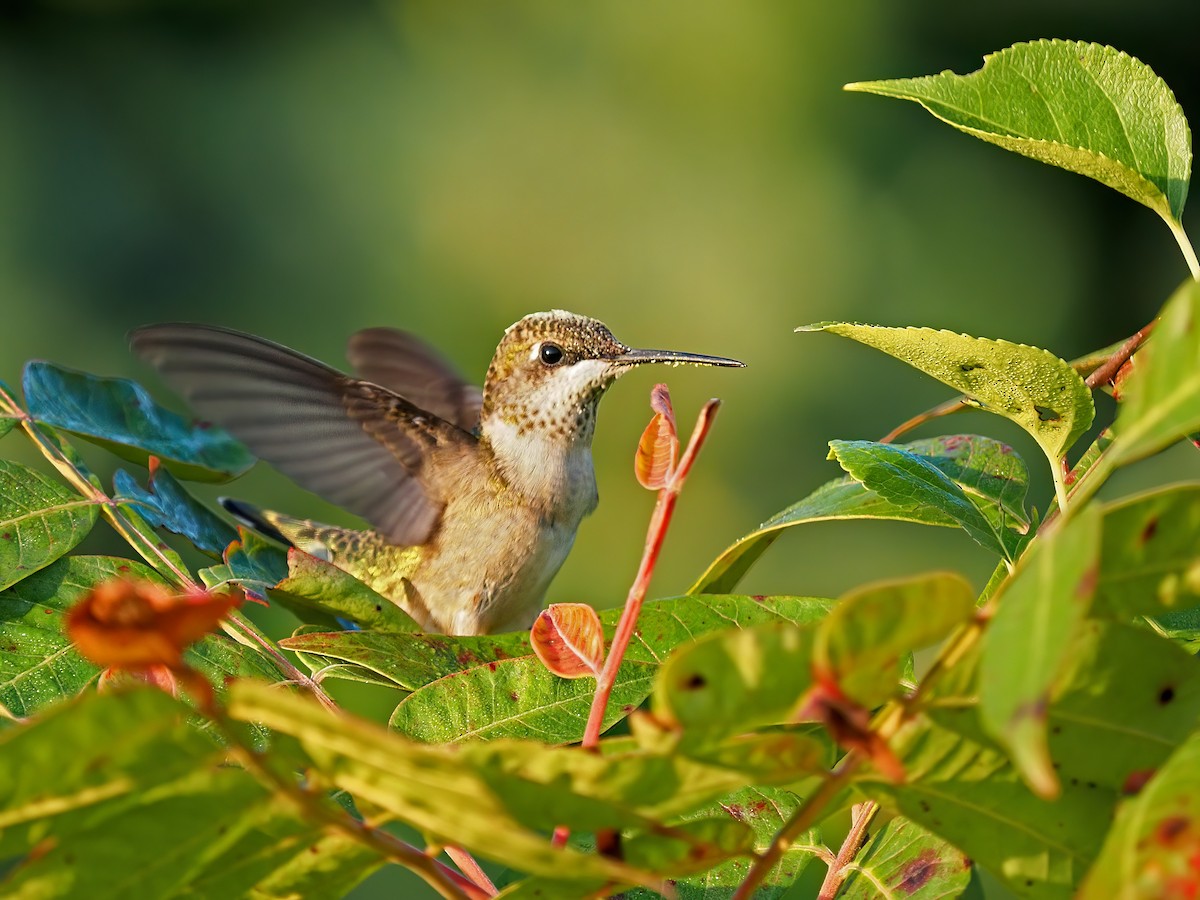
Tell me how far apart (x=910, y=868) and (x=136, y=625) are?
61cm

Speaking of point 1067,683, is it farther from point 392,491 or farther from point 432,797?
point 392,491

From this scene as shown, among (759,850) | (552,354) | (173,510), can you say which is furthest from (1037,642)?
(552,354)

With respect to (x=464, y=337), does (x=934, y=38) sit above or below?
above

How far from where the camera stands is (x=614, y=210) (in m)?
6.46

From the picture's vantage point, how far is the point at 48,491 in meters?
1.35

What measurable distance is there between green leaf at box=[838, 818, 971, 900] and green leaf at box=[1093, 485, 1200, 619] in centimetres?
34

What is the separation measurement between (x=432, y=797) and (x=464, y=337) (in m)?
5.42

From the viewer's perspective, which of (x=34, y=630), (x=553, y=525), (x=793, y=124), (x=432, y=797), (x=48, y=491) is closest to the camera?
(x=432, y=797)

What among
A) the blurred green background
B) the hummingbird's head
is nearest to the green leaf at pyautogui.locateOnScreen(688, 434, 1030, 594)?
the hummingbird's head

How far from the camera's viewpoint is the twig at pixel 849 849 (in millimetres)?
978

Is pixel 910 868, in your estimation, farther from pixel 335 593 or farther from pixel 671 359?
pixel 671 359

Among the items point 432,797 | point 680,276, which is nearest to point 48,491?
point 432,797

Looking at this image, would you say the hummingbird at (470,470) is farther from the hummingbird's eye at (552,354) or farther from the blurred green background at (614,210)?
the blurred green background at (614,210)

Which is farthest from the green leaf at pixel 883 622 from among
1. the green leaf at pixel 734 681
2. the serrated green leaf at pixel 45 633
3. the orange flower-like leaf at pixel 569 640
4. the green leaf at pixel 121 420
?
the green leaf at pixel 121 420
